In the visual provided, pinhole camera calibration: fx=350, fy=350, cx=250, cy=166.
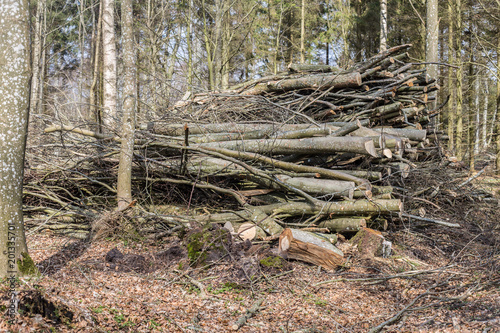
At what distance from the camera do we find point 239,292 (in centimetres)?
450

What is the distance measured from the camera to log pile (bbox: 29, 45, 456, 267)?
6012mm

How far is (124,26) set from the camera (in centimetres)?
563

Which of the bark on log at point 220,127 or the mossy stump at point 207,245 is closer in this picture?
the mossy stump at point 207,245

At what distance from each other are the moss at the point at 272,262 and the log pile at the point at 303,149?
334mm

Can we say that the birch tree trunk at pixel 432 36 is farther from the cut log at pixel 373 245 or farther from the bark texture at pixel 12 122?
the bark texture at pixel 12 122

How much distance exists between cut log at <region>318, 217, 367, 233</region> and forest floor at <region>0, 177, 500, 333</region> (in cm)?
29

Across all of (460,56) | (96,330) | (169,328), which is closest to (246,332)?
(169,328)

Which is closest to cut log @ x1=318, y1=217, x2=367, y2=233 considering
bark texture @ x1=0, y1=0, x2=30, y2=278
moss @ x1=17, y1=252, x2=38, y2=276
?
moss @ x1=17, y1=252, x2=38, y2=276

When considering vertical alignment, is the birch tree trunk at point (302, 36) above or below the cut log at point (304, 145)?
above

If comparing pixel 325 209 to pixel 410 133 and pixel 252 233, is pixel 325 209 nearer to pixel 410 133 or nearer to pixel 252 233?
pixel 252 233

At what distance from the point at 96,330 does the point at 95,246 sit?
112 inches

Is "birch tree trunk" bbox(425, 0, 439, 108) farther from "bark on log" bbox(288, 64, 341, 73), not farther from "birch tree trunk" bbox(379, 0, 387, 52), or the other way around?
"birch tree trunk" bbox(379, 0, 387, 52)

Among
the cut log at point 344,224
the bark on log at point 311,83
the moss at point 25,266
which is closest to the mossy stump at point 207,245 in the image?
the cut log at point 344,224

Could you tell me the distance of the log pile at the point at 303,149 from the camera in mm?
6012
